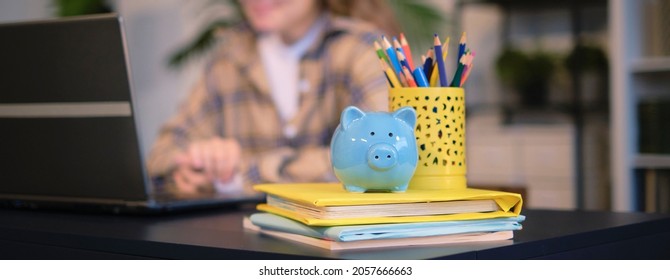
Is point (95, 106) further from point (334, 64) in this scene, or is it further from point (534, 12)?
point (534, 12)

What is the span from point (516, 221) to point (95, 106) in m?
0.60

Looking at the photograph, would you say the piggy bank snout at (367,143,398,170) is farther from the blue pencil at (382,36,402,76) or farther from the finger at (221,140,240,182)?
the finger at (221,140,240,182)

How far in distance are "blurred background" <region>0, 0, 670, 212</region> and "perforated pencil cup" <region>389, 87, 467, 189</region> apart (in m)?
1.86

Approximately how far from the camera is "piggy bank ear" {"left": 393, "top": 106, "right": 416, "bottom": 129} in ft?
2.93

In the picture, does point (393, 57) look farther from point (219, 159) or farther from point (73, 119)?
point (219, 159)

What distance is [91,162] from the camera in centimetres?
117

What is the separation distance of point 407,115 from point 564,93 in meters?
2.60

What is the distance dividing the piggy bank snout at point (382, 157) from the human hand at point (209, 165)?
2.69ft

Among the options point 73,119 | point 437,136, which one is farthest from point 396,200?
point 73,119

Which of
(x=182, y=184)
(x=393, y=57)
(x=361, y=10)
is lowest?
(x=182, y=184)

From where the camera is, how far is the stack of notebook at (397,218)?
0.80 meters

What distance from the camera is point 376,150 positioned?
2.84 feet

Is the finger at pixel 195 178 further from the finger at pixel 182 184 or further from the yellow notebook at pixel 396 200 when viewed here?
the yellow notebook at pixel 396 200

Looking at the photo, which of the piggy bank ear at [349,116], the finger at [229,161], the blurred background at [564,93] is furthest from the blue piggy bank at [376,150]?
the blurred background at [564,93]
